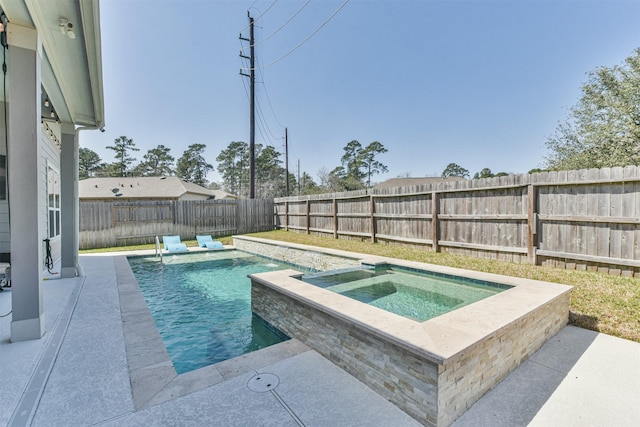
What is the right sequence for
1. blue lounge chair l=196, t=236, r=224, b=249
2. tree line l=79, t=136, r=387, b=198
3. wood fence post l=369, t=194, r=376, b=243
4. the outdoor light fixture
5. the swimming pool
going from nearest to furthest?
the outdoor light fixture → the swimming pool → wood fence post l=369, t=194, r=376, b=243 → blue lounge chair l=196, t=236, r=224, b=249 → tree line l=79, t=136, r=387, b=198

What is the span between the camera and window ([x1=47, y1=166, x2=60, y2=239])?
7.92 meters

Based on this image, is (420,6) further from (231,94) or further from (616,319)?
(231,94)

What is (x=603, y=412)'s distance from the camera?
91.5 inches

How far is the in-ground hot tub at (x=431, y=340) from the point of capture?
220 cm

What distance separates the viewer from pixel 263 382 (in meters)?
2.67

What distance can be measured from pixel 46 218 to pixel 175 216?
653 centimetres

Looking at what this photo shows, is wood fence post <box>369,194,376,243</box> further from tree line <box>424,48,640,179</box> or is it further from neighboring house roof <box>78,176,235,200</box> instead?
neighboring house roof <box>78,176,235,200</box>

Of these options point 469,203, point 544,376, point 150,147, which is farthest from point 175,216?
point 150,147

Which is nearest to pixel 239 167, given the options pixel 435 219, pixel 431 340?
pixel 435 219

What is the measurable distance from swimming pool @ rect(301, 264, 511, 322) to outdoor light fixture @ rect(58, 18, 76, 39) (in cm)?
445

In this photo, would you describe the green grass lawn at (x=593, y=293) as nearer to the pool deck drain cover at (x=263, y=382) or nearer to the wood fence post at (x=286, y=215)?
the pool deck drain cover at (x=263, y=382)

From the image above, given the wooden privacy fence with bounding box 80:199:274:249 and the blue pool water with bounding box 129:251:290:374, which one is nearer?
the blue pool water with bounding box 129:251:290:374

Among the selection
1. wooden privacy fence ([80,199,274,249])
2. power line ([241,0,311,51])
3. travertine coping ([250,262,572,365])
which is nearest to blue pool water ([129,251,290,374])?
travertine coping ([250,262,572,365])

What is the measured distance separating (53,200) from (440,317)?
1036 cm
